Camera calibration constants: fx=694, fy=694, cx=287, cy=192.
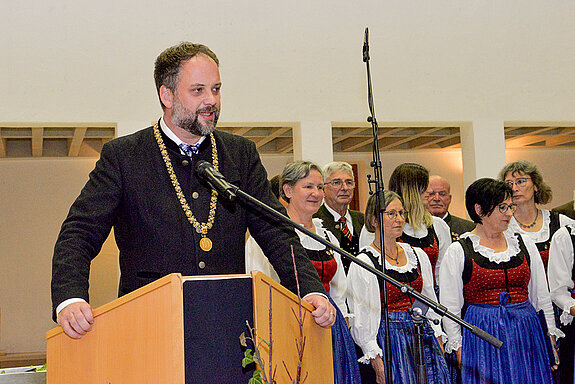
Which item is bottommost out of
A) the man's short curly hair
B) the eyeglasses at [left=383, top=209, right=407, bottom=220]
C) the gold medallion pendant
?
the gold medallion pendant

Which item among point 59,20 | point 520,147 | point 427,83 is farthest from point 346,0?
point 520,147

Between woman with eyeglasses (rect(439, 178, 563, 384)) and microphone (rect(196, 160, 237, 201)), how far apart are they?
7.03ft

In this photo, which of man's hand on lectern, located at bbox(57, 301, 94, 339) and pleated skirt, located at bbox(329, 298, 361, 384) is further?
pleated skirt, located at bbox(329, 298, 361, 384)

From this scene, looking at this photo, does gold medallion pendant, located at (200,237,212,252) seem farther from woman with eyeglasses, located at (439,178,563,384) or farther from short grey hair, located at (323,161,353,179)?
short grey hair, located at (323,161,353,179)

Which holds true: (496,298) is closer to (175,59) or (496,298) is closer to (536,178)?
(536,178)

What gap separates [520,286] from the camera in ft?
11.7

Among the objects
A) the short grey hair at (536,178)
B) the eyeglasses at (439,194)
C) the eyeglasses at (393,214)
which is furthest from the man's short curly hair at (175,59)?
the eyeglasses at (439,194)

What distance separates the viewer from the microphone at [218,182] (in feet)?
5.37

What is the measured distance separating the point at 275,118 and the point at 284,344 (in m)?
4.15

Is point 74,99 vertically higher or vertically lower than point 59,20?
lower

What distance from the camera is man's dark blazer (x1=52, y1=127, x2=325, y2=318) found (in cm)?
200

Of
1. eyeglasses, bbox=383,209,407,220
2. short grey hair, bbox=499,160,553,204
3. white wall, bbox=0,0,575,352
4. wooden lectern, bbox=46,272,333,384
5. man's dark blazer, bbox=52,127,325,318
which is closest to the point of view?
wooden lectern, bbox=46,272,333,384

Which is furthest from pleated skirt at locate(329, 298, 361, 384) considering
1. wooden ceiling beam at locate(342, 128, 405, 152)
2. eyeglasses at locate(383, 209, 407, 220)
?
wooden ceiling beam at locate(342, 128, 405, 152)

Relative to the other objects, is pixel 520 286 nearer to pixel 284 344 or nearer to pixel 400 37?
pixel 284 344
